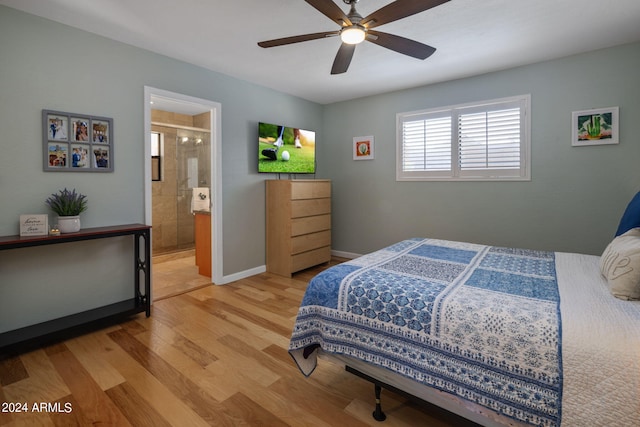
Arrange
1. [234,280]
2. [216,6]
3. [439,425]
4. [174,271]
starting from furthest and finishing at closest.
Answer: [174,271] → [234,280] → [216,6] → [439,425]

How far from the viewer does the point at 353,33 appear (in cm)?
196

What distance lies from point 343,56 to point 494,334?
2058 mm

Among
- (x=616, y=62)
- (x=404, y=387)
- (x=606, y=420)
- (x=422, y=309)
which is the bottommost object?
(x=404, y=387)

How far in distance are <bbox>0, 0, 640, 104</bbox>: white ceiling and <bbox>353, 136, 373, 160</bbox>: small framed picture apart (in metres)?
1.17

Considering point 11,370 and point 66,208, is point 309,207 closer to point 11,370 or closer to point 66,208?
point 66,208

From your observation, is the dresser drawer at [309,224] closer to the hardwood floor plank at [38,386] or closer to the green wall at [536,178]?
the green wall at [536,178]

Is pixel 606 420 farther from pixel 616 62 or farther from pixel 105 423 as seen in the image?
pixel 616 62

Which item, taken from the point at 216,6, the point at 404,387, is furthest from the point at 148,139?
the point at 404,387

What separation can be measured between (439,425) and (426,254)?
1.12 m

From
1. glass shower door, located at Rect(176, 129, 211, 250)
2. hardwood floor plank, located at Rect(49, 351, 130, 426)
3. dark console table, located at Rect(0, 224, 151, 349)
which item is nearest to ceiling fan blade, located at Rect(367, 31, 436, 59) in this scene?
dark console table, located at Rect(0, 224, 151, 349)

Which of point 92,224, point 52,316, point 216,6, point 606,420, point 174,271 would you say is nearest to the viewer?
point 606,420

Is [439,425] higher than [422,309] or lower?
lower

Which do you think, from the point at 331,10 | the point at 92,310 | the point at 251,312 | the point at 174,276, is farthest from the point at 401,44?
the point at 174,276

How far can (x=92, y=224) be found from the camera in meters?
2.72
